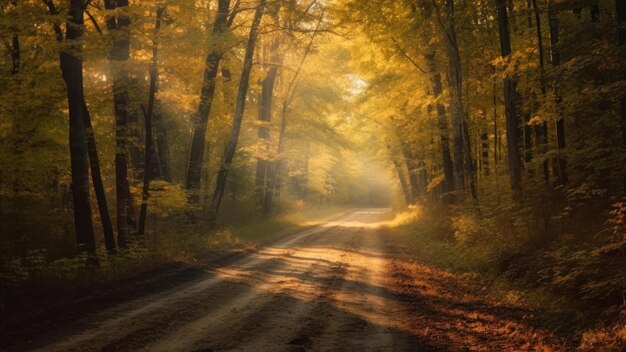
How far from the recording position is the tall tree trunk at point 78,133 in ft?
37.4

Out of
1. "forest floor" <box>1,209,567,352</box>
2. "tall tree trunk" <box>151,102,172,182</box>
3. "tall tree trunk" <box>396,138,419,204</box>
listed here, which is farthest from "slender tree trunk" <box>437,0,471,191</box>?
"tall tree trunk" <box>151,102,172,182</box>

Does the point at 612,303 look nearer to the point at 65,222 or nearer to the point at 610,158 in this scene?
the point at 610,158

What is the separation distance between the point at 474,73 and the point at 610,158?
912 centimetres

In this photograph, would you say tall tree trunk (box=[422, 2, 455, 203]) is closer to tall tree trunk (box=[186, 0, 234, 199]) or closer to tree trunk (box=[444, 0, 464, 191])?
tree trunk (box=[444, 0, 464, 191])

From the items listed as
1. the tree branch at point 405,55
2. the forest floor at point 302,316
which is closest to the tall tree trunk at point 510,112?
the forest floor at point 302,316

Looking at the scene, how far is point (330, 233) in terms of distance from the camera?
23.3 metres

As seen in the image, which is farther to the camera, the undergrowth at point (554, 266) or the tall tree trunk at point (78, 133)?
the tall tree trunk at point (78, 133)

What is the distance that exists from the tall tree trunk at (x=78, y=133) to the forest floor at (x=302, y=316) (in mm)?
2323

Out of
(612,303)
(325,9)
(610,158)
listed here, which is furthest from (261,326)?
(325,9)

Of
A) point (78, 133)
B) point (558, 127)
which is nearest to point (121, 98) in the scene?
point (78, 133)

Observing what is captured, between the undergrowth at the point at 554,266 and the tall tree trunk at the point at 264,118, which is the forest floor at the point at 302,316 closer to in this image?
the undergrowth at the point at 554,266

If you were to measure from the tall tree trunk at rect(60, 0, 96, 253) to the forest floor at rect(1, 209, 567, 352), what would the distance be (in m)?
2.32

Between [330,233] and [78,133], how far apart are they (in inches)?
555

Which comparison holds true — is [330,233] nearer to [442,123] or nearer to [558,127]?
[442,123]
